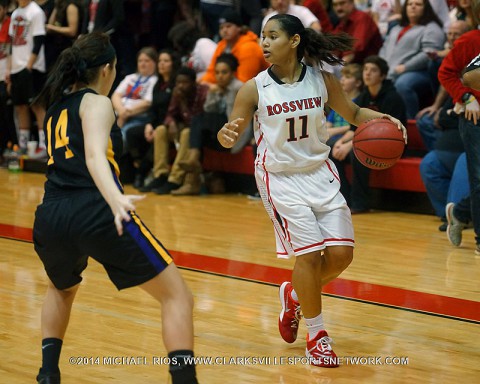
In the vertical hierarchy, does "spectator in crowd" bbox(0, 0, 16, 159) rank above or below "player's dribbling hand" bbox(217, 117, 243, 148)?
below

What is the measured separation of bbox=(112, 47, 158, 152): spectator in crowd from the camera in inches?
431

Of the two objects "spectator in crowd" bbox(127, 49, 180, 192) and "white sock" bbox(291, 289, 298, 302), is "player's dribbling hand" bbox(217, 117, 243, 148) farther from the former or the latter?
"spectator in crowd" bbox(127, 49, 180, 192)

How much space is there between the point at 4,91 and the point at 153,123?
330 cm

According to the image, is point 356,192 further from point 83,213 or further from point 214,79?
point 83,213

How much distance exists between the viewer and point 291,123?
461 centimetres

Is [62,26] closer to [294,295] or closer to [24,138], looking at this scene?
[24,138]

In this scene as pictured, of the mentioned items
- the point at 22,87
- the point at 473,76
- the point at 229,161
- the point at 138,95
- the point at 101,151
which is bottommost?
the point at 229,161

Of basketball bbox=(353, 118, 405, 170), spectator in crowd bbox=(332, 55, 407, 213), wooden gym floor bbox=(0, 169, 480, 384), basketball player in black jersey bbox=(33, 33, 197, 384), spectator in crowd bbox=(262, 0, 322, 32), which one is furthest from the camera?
spectator in crowd bbox=(262, 0, 322, 32)

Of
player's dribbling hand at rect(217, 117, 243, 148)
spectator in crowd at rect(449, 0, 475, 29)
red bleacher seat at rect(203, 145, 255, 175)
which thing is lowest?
red bleacher seat at rect(203, 145, 255, 175)

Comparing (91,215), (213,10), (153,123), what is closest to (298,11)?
(213,10)

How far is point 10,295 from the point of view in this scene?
5609 millimetres

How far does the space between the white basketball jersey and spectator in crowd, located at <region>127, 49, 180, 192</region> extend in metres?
6.08

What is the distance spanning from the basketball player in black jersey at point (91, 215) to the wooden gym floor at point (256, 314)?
58cm

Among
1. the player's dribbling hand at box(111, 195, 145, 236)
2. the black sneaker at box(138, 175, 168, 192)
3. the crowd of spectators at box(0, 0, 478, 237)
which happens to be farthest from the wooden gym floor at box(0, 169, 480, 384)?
the black sneaker at box(138, 175, 168, 192)
